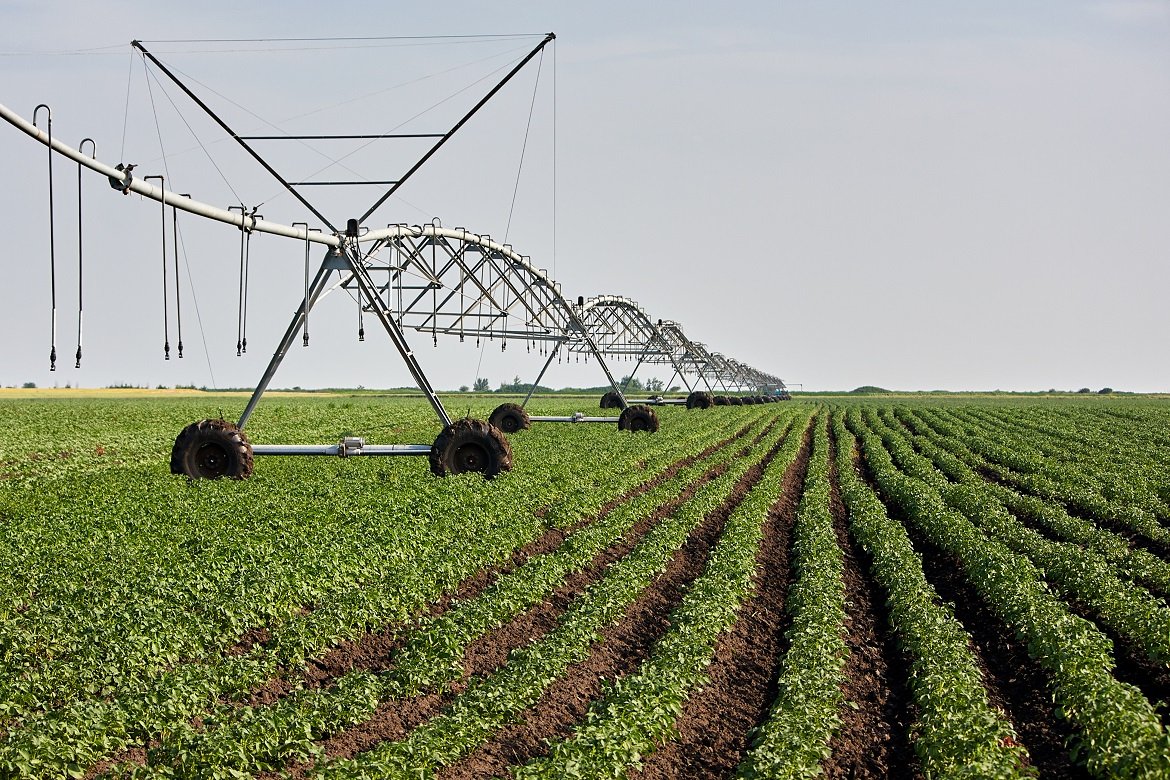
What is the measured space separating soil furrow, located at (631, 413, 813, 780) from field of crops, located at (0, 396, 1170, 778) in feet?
0.11

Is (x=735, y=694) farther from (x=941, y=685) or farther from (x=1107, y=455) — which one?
(x=1107, y=455)

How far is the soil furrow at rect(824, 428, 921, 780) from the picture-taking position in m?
7.60

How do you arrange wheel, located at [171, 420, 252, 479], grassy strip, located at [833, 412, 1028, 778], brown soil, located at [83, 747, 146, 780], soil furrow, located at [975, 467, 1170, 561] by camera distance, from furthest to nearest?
wheel, located at [171, 420, 252, 479]
soil furrow, located at [975, 467, 1170, 561]
grassy strip, located at [833, 412, 1028, 778]
brown soil, located at [83, 747, 146, 780]

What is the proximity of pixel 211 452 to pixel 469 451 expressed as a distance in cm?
503

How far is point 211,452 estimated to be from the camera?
65.1 ft

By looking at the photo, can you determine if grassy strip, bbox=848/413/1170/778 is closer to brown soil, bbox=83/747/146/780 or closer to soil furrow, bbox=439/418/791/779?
soil furrow, bbox=439/418/791/779

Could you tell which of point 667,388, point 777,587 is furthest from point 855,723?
point 667,388

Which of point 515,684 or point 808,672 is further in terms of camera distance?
point 808,672

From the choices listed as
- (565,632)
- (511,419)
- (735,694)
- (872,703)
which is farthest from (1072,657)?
(511,419)

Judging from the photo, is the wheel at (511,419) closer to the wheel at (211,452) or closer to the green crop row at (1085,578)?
the wheel at (211,452)

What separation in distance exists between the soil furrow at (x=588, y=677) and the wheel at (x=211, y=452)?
9.29 metres

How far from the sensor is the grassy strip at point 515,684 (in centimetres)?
685

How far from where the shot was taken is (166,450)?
102 feet

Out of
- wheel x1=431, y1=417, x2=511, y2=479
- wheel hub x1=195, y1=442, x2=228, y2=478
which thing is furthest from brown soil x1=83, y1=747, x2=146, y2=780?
wheel x1=431, y1=417, x2=511, y2=479
